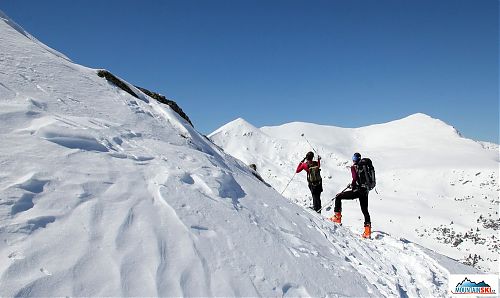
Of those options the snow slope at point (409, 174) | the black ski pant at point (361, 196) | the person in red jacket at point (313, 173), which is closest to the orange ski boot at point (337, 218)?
the black ski pant at point (361, 196)

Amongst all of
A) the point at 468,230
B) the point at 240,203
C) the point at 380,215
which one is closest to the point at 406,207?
the point at 380,215

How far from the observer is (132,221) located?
3.79 meters

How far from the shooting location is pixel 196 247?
384cm

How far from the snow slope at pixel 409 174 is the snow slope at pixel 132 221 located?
4732 millimetres

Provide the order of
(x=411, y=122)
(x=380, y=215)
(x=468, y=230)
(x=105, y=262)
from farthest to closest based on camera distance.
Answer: (x=411, y=122)
(x=380, y=215)
(x=468, y=230)
(x=105, y=262)

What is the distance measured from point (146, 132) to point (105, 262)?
148 inches

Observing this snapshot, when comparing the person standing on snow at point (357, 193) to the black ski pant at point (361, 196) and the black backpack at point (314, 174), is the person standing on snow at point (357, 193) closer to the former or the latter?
the black ski pant at point (361, 196)

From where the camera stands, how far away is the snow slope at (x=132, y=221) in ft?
10.3

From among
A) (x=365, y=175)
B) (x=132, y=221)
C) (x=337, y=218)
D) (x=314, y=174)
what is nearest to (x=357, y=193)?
(x=365, y=175)

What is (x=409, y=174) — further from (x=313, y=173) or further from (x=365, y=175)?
(x=365, y=175)

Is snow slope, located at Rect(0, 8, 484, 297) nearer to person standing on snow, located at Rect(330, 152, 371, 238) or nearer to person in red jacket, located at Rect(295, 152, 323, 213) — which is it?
person standing on snow, located at Rect(330, 152, 371, 238)

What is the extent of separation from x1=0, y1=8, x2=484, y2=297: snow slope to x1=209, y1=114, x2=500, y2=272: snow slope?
4732mm

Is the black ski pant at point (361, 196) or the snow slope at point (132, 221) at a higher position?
the black ski pant at point (361, 196)

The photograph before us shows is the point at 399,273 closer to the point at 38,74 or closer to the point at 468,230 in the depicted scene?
the point at 38,74
